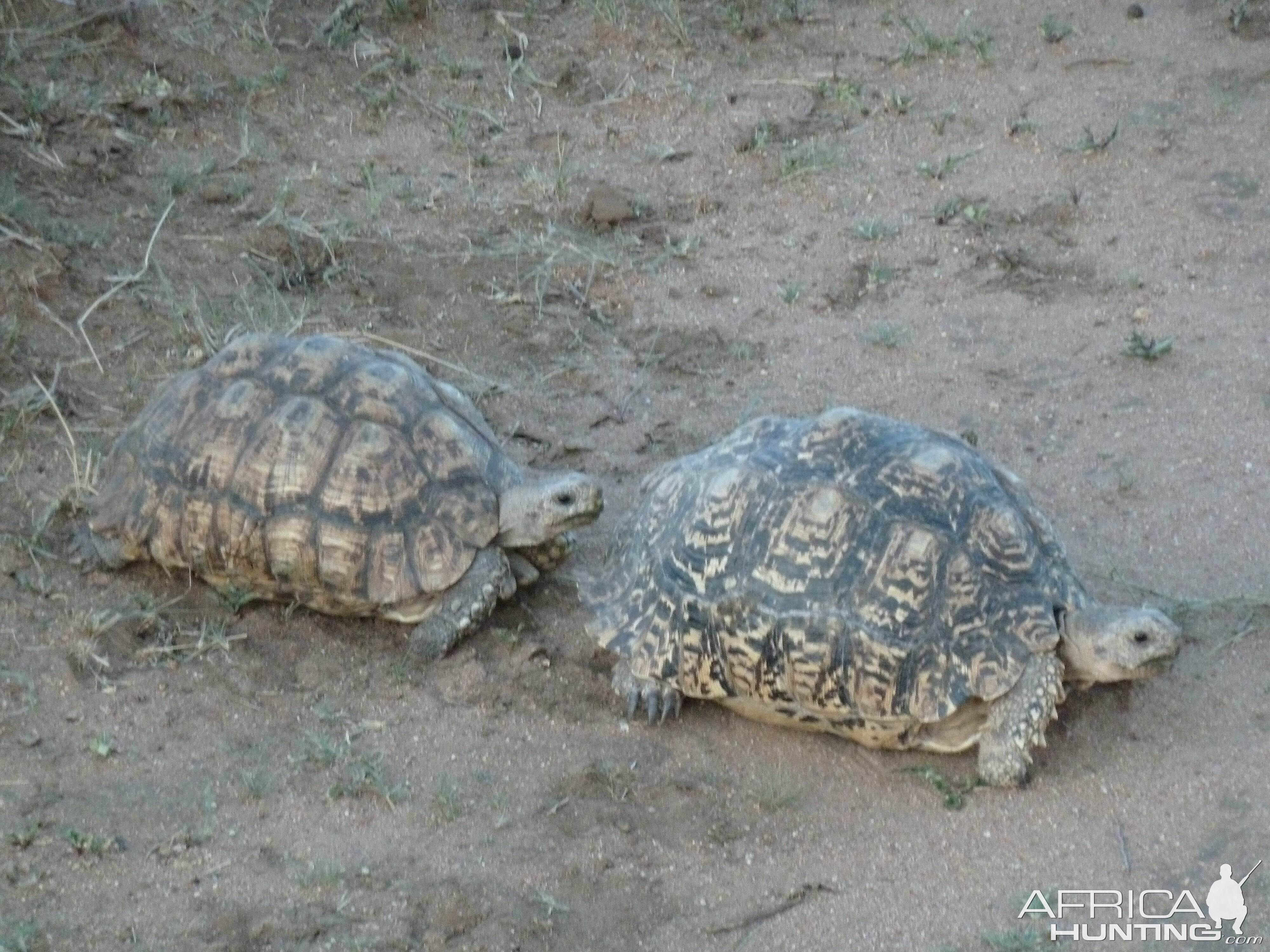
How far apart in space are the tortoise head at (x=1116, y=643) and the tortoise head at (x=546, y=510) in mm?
1540

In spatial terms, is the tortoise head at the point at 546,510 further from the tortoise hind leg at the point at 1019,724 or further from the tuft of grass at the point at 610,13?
the tuft of grass at the point at 610,13

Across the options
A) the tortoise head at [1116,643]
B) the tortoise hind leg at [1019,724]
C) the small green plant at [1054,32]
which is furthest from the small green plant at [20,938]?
the small green plant at [1054,32]

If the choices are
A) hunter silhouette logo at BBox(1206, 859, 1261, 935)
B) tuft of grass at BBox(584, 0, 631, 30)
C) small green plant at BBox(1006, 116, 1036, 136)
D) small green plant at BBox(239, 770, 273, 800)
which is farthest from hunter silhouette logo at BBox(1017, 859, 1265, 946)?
tuft of grass at BBox(584, 0, 631, 30)

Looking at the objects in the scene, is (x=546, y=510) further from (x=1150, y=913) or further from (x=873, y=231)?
(x=873, y=231)

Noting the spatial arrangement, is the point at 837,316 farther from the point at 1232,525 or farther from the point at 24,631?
the point at 24,631

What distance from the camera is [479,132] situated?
8.53m

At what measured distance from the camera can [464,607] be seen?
17.7ft

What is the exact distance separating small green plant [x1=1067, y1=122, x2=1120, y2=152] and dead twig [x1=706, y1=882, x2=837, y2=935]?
4.64 metres

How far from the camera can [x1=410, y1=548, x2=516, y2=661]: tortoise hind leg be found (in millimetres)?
5359

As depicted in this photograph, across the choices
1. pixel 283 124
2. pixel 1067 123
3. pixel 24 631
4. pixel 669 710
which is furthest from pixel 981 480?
pixel 283 124

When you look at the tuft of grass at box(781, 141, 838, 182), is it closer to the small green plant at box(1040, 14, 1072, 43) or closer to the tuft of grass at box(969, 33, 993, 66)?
the tuft of grass at box(969, 33, 993, 66)

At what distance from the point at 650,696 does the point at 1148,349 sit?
8.95 feet

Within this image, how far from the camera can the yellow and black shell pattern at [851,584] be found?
473 cm

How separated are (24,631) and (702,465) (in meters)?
2.14
